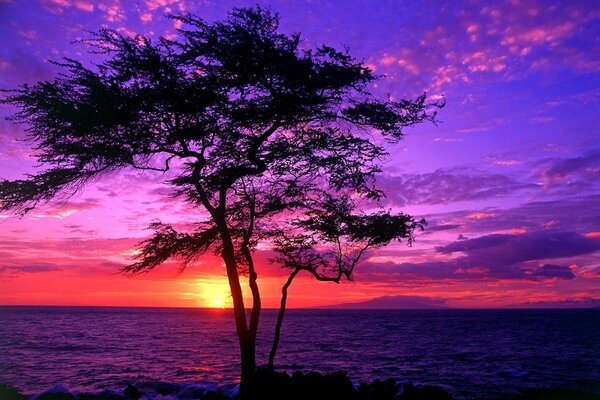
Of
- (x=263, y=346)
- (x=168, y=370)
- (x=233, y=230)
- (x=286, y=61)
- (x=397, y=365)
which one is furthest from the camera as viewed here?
(x=263, y=346)

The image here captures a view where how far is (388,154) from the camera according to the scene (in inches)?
631

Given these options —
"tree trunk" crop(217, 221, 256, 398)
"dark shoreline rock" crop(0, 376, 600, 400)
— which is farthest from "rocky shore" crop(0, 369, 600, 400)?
"tree trunk" crop(217, 221, 256, 398)

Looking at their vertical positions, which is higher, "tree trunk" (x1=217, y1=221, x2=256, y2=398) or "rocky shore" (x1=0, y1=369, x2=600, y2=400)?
"tree trunk" (x1=217, y1=221, x2=256, y2=398)

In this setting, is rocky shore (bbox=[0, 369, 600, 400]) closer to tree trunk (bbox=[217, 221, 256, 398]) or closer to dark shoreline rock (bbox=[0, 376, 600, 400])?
dark shoreline rock (bbox=[0, 376, 600, 400])

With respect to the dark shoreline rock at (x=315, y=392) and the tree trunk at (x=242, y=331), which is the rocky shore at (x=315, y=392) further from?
the tree trunk at (x=242, y=331)

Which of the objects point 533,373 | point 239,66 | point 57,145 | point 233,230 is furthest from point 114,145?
point 533,373

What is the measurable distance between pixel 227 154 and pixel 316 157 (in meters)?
3.00

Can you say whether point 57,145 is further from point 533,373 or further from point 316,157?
point 533,373

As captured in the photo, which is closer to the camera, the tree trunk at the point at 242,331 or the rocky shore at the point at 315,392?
the tree trunk at the point at 242,331

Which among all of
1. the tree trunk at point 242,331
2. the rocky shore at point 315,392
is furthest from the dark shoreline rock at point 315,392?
the tree trunk at point 242,331

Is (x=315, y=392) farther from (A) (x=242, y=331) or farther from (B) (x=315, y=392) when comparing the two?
(A) (x=242, y=331)

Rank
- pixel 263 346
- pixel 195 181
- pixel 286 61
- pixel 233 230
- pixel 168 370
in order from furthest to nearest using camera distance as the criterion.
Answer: pixel 263 346 < pixel 168 370 < pixel 233 230 < pixel 195 181 < pixel 286 61

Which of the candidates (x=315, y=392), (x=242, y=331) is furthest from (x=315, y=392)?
(x=242, y=331)

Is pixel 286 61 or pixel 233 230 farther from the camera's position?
pixel 233 230
